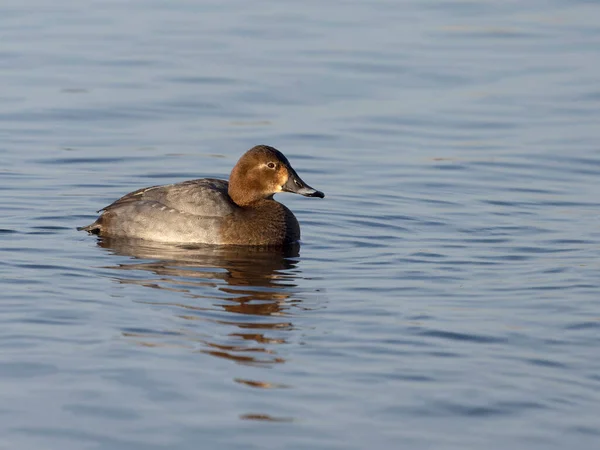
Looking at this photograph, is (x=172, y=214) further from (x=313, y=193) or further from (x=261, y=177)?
(x=313, y=193)

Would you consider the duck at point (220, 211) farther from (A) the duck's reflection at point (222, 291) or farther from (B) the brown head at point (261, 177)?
(A) the duck's reflection at point (222, 291)

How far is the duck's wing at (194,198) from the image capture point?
489 inches

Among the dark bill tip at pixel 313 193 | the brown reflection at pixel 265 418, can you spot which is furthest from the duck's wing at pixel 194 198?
the brown reflection at pixel 265 418

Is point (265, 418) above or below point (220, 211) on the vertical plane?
below

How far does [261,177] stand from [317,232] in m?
0.87

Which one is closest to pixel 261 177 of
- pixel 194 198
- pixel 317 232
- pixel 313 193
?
pixel 313 193

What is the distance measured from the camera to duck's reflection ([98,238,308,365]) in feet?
29.1

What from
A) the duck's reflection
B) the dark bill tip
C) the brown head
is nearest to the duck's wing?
the brown head

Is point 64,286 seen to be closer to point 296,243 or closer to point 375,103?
point 296,243

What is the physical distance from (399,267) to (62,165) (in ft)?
18.6

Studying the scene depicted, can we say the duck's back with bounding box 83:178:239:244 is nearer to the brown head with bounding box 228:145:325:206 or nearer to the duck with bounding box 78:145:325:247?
the duck with bounding box 78:145:325:247

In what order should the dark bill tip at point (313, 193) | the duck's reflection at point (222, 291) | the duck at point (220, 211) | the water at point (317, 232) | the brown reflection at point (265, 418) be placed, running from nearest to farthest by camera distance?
the brown reflection at point (265, 418)
the water at point (317, 232)
the duck's reflection at point (222, 291)
the duck at point (220, 211)
the dark bill tip at point (313, 193)

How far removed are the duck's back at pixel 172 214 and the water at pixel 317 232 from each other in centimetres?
29

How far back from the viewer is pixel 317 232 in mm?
13016
